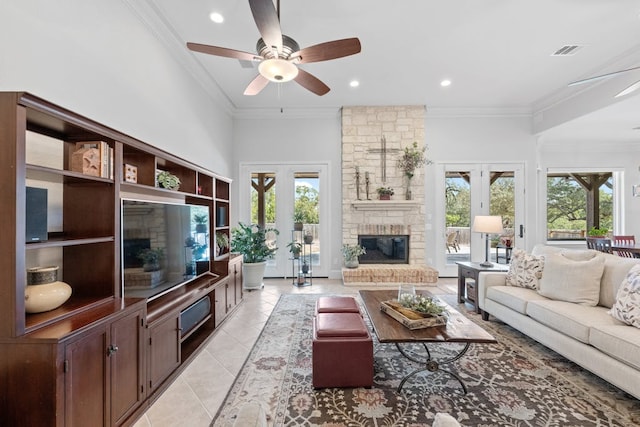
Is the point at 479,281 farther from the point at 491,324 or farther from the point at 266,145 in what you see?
the point at 266,145

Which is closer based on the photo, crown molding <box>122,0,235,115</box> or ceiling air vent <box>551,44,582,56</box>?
crown molding <box>122,0,235,115</box>

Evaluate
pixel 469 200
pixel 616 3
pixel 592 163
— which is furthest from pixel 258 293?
pixel 592 163

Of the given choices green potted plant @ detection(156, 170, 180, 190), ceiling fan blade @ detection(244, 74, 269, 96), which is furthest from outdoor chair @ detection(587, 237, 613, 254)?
green potted plant @ detection(156, 170, 180, 190)

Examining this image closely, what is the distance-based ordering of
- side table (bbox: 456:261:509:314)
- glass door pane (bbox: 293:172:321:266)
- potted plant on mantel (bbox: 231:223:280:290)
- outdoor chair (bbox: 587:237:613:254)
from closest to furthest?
side table (bbox: 456:261:509:314), outdoor chair (bbox: 587:237:613:254), potted plant on mantel (bbox: 231:223:280:290), glass door pane (bbox: 293:172:321:266)

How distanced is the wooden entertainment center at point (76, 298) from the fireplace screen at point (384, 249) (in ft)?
12.1

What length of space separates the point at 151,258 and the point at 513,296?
372cm

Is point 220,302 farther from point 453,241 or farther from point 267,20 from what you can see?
point 453,241

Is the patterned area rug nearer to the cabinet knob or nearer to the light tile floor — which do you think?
the light tile floor

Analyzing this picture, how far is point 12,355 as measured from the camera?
52.6 inches

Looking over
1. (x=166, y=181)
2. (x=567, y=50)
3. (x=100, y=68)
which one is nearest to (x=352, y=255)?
(x=166, y=181)

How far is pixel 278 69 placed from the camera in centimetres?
248

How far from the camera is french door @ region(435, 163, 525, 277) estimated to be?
5789 millimetres

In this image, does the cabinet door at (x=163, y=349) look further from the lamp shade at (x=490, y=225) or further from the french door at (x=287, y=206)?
the lamp shade at (x=490, y=225)

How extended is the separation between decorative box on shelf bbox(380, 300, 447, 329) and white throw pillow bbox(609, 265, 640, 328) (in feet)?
4.46
